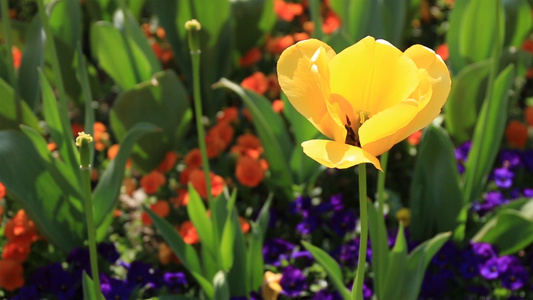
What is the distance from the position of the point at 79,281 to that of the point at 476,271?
107cm

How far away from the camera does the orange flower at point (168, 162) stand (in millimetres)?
2393

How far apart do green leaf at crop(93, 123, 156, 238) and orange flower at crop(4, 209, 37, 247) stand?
230 millimetres

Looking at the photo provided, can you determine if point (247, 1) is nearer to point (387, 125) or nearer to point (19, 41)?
point (19, 41)

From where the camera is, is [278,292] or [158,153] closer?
[278,292]

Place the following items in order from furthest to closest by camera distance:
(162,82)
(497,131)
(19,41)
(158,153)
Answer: (19,41)
(158,153)
(162,82)
(497,131)

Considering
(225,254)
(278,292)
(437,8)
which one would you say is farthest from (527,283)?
(437,8)

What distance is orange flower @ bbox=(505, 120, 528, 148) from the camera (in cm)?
256

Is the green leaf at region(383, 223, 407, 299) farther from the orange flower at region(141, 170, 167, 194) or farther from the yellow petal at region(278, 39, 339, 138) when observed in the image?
the orange flower at region(141, 170, 167, 194)

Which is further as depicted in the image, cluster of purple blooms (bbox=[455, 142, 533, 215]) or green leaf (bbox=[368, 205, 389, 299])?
cluster of purple blooms (bbox=[455, 142, 533, 215])

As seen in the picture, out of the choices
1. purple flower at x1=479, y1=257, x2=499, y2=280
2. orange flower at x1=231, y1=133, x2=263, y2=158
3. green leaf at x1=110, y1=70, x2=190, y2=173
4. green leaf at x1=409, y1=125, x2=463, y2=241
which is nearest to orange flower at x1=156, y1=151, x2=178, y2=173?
green leaf at x1=110, y1=70, x2=190, y2=173

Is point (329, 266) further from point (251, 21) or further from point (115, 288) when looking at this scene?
point (251, 21)

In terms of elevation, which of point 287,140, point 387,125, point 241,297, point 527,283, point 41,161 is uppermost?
point 387,125

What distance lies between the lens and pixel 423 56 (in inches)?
46.0

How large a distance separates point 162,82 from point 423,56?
1204 millimetres
